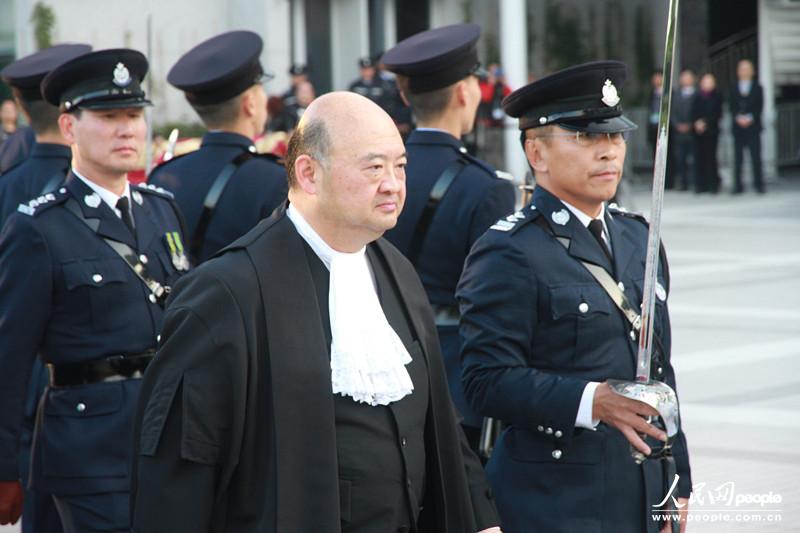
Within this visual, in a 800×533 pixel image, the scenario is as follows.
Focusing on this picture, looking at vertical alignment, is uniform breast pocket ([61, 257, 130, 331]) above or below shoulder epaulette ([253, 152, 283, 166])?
below

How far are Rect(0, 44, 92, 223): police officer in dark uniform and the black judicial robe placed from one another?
11.7 ft

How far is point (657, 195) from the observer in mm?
3391

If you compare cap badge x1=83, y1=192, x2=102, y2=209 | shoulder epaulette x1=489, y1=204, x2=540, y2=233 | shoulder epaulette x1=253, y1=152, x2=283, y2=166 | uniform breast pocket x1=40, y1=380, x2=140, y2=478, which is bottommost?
uniform breast pocket x1=40, y1=380, x2=140, y2=478

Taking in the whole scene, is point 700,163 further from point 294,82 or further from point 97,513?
point 97,513

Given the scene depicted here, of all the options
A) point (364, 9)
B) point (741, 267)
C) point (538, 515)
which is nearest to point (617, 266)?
point (538, 515)

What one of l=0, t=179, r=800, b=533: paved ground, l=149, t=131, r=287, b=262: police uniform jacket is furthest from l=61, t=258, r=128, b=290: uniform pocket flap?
l=0, t=179, r=800, b=533: paved ground

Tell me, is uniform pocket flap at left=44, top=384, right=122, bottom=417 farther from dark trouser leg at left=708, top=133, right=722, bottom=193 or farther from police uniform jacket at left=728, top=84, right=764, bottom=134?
dark trouser leg at left=708, top=133, right=722, bottom=193

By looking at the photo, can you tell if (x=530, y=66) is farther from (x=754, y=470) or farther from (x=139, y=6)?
(x=754, y=470)

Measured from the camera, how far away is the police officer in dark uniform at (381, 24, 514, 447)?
539cm

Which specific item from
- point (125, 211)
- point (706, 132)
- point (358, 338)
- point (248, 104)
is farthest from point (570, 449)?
point (706, 132)

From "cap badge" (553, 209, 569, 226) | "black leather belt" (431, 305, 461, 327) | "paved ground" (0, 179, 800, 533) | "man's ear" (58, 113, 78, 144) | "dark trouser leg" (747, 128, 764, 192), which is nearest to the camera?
"cap badge" (553, 209, 569, 226)

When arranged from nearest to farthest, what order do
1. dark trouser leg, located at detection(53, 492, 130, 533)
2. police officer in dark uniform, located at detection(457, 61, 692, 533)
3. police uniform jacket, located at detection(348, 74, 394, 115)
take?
police officer in dark uniform, located at detection(457, 61, 692, 533), dark trouser leg, located at detection(53, 492, 130, 533), police uniform jacket, located at detection(348, 74, 394, 115)

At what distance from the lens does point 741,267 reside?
48.5ft

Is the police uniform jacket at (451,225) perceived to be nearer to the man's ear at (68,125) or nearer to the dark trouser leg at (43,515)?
the man's ear at (68,125)
